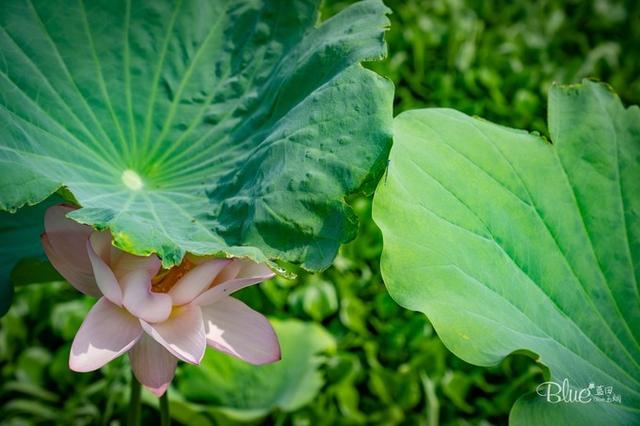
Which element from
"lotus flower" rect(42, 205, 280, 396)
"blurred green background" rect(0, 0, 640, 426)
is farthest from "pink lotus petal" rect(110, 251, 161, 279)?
"blurred green background" rect(0, 0, 640, 426)

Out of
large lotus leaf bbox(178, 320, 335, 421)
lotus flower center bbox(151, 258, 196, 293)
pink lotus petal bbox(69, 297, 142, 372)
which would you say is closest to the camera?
pink lotus petal bbox(69, 297, 142, 372)

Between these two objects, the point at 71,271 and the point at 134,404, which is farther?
the point at 134,404

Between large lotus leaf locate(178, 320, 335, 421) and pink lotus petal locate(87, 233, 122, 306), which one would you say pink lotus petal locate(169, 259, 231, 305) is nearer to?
pink lotus petal locate(87, 233, 122, 306)

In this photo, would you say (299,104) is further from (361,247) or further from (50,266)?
(361,247)

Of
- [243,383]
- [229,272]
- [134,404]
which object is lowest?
[243,383]

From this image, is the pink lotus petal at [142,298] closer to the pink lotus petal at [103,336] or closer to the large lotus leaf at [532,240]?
the pink lotus petal at [103,336]

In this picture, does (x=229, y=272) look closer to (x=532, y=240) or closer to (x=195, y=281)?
(x=195, y=281)

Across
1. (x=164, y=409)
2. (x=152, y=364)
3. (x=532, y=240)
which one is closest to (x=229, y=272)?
(x=152, y=364)
